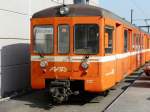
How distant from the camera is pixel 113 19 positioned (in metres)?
13.7

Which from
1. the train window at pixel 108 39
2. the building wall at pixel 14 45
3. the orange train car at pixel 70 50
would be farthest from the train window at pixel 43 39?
the train window at pixel 108 39

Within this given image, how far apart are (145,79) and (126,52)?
3.07 m

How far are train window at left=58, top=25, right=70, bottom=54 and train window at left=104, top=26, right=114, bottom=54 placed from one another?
1.10 meters

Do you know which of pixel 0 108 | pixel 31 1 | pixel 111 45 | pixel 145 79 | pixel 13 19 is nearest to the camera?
pixel 0 108

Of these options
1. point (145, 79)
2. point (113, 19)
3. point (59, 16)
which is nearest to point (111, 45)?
point (113, 19)

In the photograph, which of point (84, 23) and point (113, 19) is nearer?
point (84, 23)

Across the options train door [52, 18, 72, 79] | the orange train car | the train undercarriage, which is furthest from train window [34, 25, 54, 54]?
the train undercarriage

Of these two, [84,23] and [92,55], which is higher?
[84,23]

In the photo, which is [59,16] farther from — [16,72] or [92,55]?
[16,72]

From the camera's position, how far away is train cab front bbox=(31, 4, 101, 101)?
1216 cm

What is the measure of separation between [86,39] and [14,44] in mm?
3394

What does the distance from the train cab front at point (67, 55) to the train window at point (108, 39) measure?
528 millimetres

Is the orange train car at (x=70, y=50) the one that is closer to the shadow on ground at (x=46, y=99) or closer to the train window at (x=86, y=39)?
the train window at (x=86, y=39)

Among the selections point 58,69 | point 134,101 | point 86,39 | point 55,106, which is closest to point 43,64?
point 58,69
